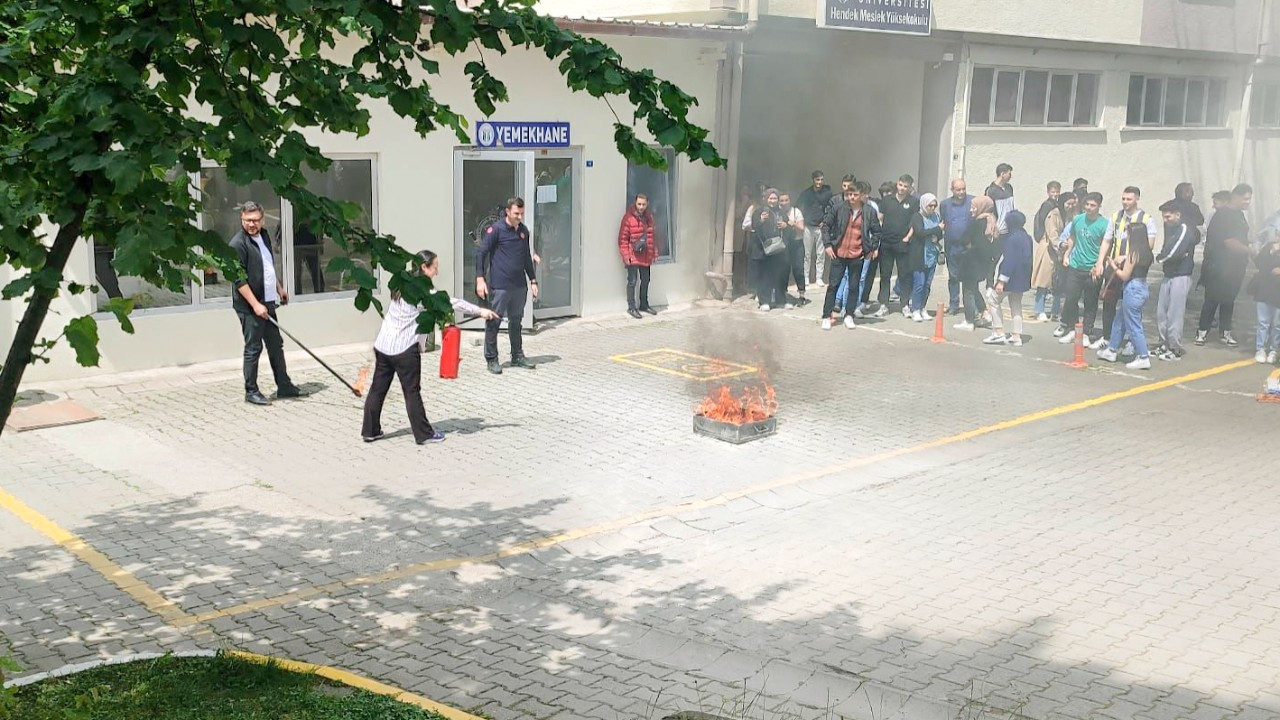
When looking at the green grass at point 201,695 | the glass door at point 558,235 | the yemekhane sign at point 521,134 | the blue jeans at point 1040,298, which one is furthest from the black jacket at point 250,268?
the blue jeans at point 1040,298

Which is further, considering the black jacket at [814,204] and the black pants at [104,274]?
the black jacket at [814,204]

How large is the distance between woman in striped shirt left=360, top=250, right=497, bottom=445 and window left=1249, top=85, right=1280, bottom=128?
2367cm

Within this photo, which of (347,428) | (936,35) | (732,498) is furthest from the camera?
(936,35)

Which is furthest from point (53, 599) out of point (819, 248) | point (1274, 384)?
point (819, 248)

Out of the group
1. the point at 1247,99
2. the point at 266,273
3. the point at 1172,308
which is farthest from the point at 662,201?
the point at 1247,99

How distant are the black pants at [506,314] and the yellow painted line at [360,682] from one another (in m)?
7.28

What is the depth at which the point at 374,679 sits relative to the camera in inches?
243

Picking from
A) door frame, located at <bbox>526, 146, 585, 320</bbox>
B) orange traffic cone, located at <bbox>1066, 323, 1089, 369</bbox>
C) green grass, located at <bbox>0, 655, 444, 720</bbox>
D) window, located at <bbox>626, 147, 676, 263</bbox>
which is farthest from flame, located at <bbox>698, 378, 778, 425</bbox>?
window, located at <bbox>626, 147, 676, 263</bbox>

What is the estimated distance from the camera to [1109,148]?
24.5 m

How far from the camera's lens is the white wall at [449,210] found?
12.7 metres

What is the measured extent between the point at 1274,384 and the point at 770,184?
10466 millimetres

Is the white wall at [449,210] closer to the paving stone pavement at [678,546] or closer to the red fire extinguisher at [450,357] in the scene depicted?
the paving stone pavement at [678,546]

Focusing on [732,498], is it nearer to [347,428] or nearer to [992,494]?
[992,494]

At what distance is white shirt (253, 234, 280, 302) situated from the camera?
1171 centimetres
